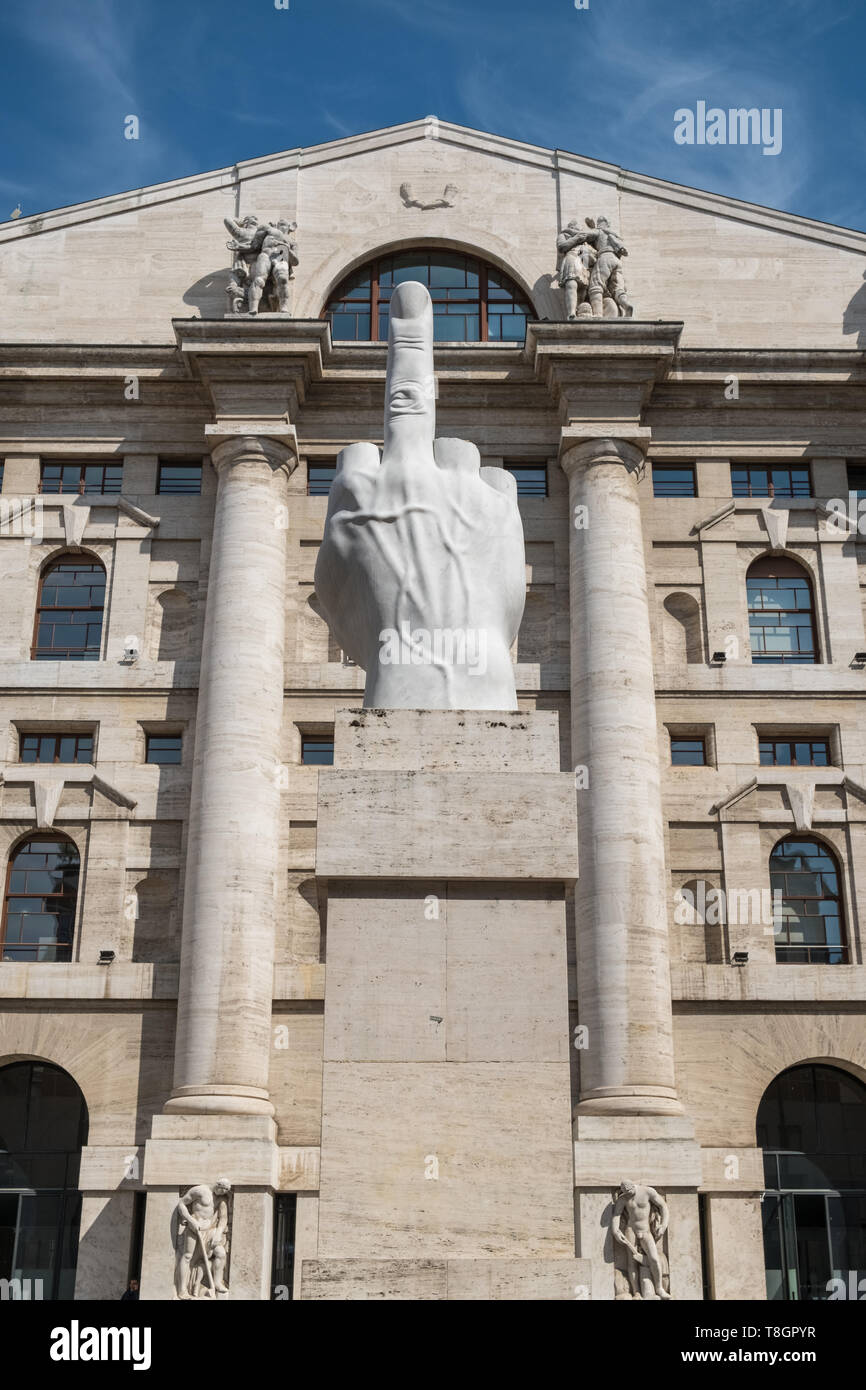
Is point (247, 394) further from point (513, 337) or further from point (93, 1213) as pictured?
point (93, 1213)

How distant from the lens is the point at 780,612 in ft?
121

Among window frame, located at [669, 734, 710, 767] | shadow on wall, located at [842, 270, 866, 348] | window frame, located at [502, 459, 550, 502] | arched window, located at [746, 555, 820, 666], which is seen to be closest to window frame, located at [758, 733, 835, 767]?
window frame, located at [669, 734, 710, 767]

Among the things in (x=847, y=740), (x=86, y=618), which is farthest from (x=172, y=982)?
(x=847, y=740)

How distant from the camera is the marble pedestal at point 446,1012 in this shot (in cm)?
1090

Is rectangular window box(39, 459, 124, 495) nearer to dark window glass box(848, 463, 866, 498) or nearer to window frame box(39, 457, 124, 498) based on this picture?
window frame box(39, 457, 124, 498)

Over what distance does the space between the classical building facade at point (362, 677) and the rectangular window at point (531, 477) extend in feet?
0.50

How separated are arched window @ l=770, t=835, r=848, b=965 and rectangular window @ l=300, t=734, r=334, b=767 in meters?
10.2

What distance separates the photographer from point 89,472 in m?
37.9

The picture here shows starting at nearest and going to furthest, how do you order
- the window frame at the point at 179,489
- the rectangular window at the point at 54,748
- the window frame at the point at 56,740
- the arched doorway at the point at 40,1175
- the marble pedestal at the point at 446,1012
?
the marble pedestal at the point at 446,1012 < the arched doorway at the point at 40,1175 < the window frame at the point at 56,740 < the rectangular window at the point at 54,748 < the window frame at the point at 179,489

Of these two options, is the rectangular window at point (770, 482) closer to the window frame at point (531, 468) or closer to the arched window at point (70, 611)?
the window frame at point (531, 468)

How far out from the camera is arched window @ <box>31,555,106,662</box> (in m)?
36.4

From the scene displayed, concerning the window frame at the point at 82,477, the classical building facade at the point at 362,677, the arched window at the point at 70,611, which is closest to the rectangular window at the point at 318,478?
the classical building facade at the point at 362,677

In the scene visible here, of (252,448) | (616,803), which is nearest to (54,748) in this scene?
(252,448)

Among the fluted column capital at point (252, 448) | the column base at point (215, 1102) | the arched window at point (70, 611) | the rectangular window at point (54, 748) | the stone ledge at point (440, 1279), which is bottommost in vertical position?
the stone ledge at point (440, 1279)
